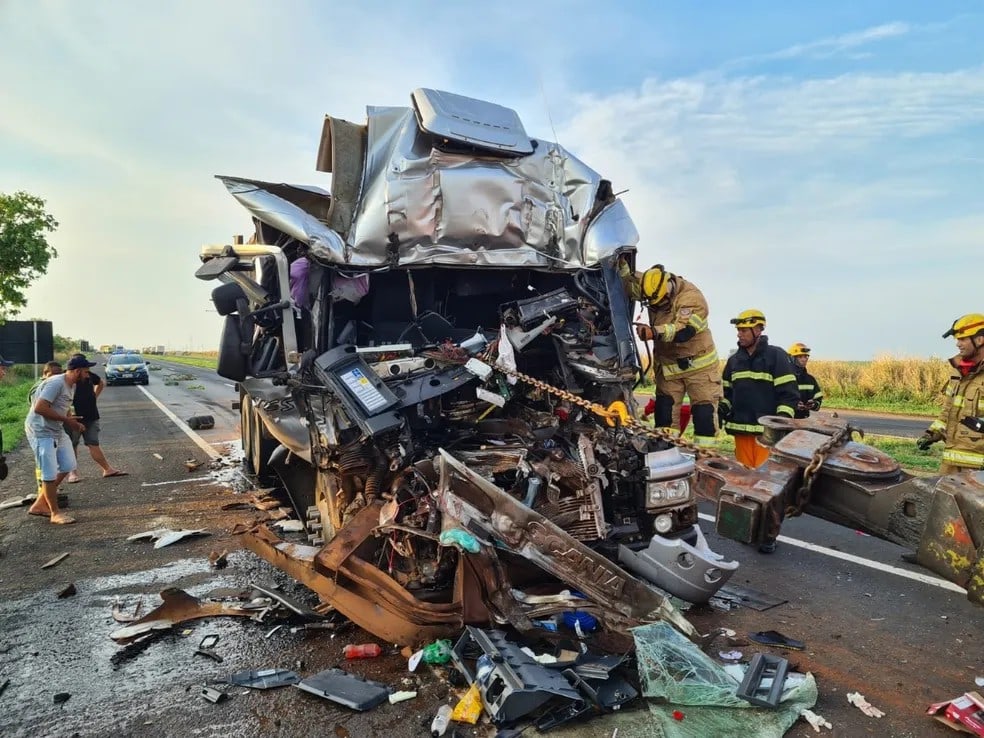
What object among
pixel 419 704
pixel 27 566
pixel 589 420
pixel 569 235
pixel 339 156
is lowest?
pixel 27 566

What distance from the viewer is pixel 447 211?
4.82 m

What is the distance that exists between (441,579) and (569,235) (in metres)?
3.02

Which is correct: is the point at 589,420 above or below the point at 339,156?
below

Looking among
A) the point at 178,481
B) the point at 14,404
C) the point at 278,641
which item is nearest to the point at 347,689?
the point at 278,641

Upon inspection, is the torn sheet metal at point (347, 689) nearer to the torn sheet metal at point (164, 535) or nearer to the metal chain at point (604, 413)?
the metal chain at point (604, 413)

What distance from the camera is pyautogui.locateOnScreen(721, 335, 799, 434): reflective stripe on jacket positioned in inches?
225

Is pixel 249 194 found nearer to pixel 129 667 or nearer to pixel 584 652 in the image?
pixel 129 667

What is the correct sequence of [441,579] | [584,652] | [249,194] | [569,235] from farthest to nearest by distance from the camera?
[569,235] < [249,194] < [441,579] < [584,652]

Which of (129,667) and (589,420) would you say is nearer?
(129,667)

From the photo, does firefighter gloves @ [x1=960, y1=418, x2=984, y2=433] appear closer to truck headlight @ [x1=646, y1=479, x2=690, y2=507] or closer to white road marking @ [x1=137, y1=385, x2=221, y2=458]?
truck headlight @ [x1=646, y1=479, x2=690, y2=507]

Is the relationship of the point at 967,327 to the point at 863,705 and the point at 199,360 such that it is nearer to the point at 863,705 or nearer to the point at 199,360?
the point at 863,705

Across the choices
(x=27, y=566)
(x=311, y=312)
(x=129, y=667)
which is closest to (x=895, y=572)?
(x=311, y=312)

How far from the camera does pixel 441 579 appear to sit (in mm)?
3318

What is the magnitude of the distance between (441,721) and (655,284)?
12.8 ft
